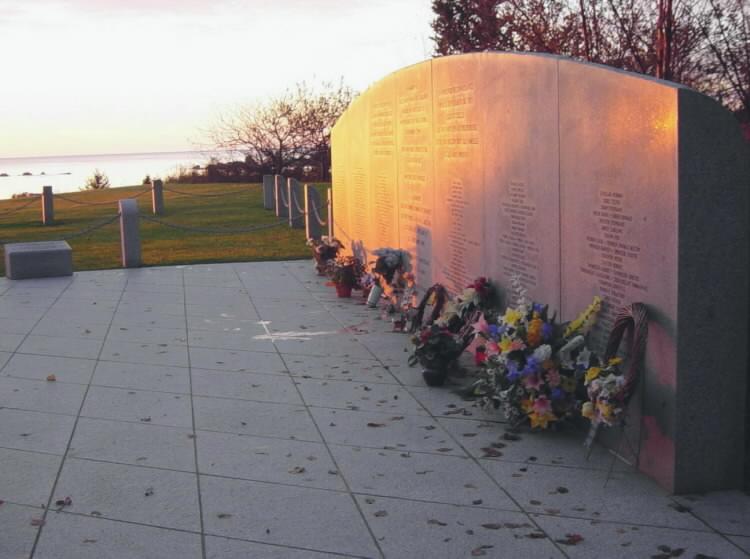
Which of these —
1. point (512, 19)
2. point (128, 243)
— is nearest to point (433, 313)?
point (128, 243)

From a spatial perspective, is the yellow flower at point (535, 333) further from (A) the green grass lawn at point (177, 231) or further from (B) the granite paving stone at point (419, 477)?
(A) the green grass lawn at point (177, 231)

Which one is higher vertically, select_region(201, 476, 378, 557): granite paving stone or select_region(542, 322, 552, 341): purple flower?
select_region(542, 322, 552, 341): purple flower

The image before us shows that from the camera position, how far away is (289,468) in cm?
560

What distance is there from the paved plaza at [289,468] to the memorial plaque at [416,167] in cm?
111

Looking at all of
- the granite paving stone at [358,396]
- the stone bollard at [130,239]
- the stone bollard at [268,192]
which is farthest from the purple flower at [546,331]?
the stone bollard at [268,192]

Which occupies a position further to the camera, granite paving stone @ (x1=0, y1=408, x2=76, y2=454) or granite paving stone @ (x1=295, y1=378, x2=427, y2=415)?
granite paving stone @ (x1=295, y1=378, x2=427, y2=415)

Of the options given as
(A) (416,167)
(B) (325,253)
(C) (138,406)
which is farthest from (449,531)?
(B) (325,253)

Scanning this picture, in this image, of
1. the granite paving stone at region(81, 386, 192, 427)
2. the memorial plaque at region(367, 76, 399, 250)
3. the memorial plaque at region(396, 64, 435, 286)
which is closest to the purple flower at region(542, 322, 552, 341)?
the granite paving stone at region(81, 386, 192, 427)

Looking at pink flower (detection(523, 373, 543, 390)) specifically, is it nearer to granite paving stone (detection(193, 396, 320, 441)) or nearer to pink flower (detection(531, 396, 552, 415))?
pink flower (detection(531, 396, 552, 415))

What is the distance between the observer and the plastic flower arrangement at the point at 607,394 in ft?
17.0

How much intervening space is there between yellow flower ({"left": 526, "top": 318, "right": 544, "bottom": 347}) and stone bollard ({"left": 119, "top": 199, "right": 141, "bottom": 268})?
1017 centimetres

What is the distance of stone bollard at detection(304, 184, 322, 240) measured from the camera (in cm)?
1708

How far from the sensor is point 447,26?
34750 mm

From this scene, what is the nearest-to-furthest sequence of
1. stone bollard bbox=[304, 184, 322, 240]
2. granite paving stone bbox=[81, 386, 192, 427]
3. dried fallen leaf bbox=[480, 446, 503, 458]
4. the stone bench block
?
dried fallen leaf bbox=[480, 446, 503, 458] → granite paving stone bbox=[81, 386, 192, 427] → the stone bench block → stone bollard bbox=[304, 184, 322, 240]
